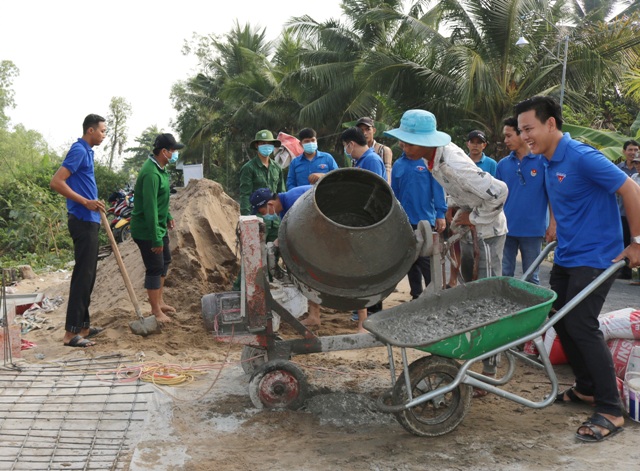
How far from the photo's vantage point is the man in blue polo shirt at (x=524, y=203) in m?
4.97

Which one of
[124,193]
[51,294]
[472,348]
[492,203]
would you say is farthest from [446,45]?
[472,348]

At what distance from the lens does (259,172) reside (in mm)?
6285

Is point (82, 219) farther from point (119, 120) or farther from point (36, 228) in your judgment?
point (119, 120)

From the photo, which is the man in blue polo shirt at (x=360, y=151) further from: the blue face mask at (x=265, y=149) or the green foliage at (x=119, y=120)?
the green foliage at (x=119, y=120)

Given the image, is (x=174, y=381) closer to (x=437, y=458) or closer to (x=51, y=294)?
(x=437, y=458)

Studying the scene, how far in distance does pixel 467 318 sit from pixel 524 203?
188 cm

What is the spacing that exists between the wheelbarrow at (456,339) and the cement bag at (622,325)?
0.71 m

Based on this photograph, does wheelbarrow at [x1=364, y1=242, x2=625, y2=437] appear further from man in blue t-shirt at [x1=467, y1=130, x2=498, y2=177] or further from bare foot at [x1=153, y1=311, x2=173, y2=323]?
bare foot at [x1=153, y1=311, x2=173, y2=323]

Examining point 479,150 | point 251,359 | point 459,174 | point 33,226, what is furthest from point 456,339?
point 33,226

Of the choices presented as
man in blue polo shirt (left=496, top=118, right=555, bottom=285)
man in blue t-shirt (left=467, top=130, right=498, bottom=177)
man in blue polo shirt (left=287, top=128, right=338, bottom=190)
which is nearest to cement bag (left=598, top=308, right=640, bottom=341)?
man in blue polo shirt (left=496, top=118, right=555, bottom=285)

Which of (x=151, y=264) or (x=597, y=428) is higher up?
(x=151, y=264)

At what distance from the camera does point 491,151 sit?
14789 mm

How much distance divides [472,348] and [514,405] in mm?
905

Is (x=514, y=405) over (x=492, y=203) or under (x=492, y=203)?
under
